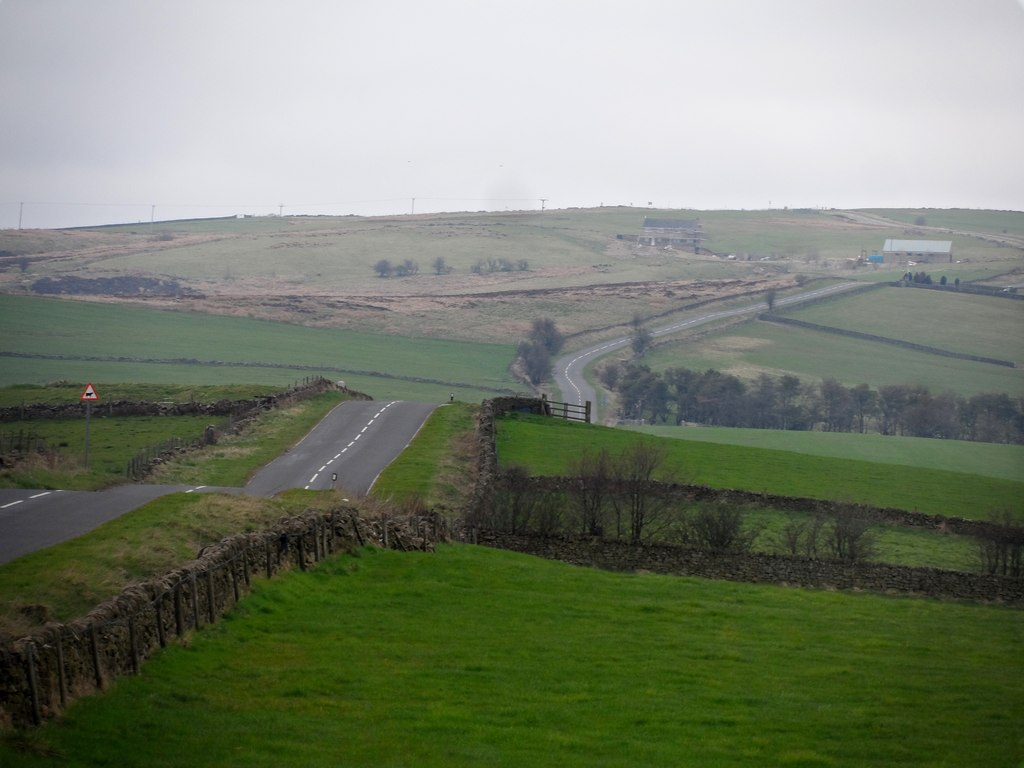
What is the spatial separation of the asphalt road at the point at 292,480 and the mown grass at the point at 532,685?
200 inches

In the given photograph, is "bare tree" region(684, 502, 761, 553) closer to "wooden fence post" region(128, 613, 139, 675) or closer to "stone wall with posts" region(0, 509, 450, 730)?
"stone wall with posts" region(0, 509, 450, 730)

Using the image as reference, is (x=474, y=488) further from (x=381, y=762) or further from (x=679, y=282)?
(x=679, y=282)

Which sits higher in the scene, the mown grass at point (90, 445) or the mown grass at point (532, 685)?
the mown grass at point (532, 685)

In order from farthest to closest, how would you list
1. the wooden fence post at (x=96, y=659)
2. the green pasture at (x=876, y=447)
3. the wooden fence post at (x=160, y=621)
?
the green pasture at (x=876, y=447), the wooden fence post at (x=160, y=621), the wooden fence post at (x=96, y=659)

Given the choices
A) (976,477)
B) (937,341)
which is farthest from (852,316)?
(976,477)

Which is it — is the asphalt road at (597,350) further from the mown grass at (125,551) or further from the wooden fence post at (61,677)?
the wooden fence post at (61,677)

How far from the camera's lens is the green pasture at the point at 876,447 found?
64.9 meters

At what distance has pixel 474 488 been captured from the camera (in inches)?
1528

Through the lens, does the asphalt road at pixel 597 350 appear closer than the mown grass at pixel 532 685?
No

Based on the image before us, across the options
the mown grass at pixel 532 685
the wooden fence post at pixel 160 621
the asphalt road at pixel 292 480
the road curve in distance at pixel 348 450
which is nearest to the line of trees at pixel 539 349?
the road curve in distance at pixel 348 450

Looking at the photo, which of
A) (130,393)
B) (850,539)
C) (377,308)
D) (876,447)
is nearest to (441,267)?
(377,308)

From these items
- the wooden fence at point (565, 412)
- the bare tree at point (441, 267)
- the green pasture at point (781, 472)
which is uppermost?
the bare tree at point (441, 267)

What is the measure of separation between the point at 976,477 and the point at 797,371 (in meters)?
58.5

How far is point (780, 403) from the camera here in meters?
100
